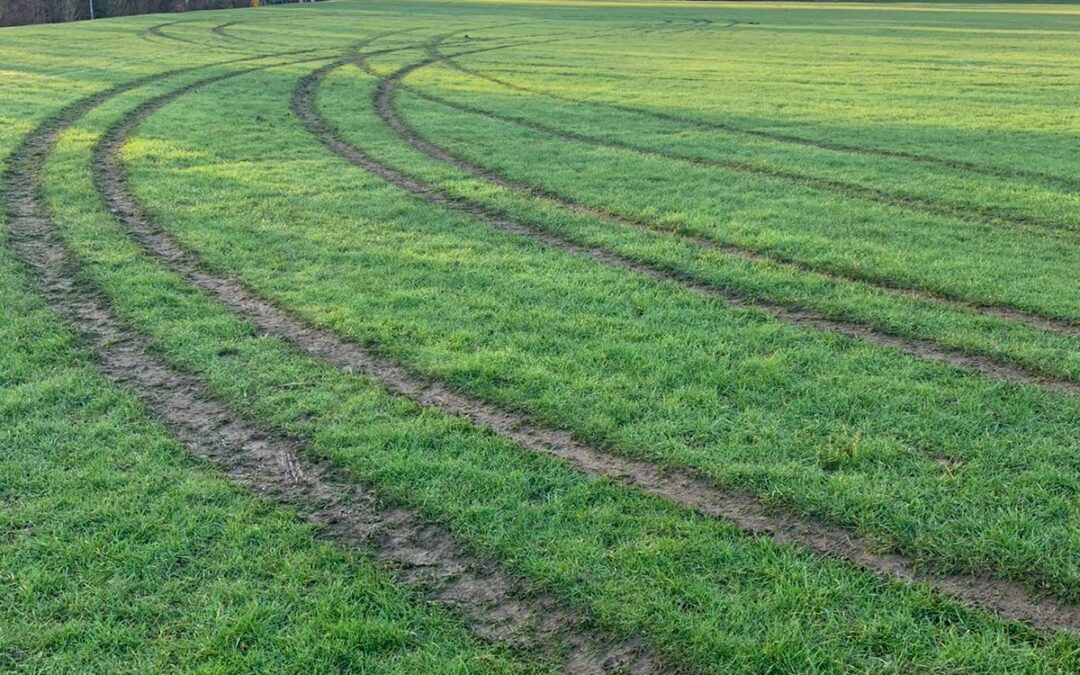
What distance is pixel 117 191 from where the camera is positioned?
40.6 ft

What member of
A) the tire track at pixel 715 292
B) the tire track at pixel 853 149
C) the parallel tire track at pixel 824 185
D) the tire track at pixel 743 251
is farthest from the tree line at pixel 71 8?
the tire track at pixel 715 292

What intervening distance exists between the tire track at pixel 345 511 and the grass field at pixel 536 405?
0.03 meters

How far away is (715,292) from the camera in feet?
30.0

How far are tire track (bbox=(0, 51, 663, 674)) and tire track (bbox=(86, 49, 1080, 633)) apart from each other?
3.46 ft

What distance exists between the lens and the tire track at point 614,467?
4852 mm

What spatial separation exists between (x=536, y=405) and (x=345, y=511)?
1.77m

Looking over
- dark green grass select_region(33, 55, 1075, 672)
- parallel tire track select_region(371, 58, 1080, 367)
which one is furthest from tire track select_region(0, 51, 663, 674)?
parallel tire track select_region(371, 58, 1080, 367)

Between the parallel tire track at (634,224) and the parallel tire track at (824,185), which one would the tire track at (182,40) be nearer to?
the parallel tire track at (634,224)

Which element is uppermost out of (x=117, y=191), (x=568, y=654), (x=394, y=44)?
(x=394, y=44)

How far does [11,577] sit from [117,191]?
8716 mm

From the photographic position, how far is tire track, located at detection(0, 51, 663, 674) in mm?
4559

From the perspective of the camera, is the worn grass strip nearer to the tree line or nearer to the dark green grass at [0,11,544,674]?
the dark green grass at [0,11,544,674]

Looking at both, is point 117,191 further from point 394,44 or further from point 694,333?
point 394,44

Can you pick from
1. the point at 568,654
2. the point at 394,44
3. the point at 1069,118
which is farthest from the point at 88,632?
the point at 394,44
